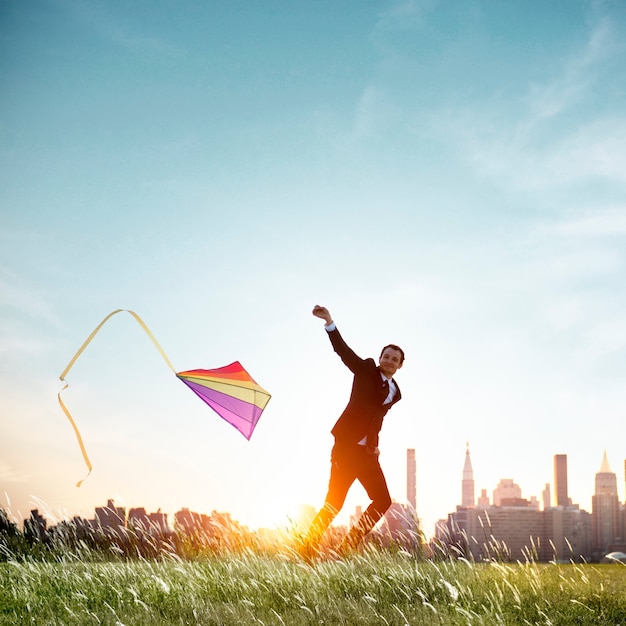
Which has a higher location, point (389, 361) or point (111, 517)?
point (389, 361)

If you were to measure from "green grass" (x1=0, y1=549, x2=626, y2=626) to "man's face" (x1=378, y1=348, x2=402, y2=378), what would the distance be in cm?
220

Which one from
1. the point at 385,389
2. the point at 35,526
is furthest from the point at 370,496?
the point at 35,526

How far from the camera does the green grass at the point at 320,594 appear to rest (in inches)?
259

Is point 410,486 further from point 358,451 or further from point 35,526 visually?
point 358,451

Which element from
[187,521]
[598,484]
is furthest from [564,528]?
[598,484]

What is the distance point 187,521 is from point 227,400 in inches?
91.9

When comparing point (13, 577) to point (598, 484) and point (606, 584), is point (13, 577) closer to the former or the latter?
point (606, 584)

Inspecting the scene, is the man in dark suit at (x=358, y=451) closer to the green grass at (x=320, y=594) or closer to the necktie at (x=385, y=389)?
the necktie at (x=385, y=389)

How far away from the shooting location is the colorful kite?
9.49 m

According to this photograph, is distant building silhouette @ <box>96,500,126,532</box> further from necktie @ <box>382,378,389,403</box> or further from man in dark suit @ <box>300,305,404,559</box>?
necktie @ <box>382,378,389,403</box>

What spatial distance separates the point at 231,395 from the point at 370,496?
2.19 metres

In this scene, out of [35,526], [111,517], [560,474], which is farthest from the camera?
[560,474]

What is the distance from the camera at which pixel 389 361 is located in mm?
9289

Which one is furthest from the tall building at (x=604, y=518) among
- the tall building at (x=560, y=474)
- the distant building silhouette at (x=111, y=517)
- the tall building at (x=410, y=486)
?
the distant building silhouette at (x=111, y=517)
